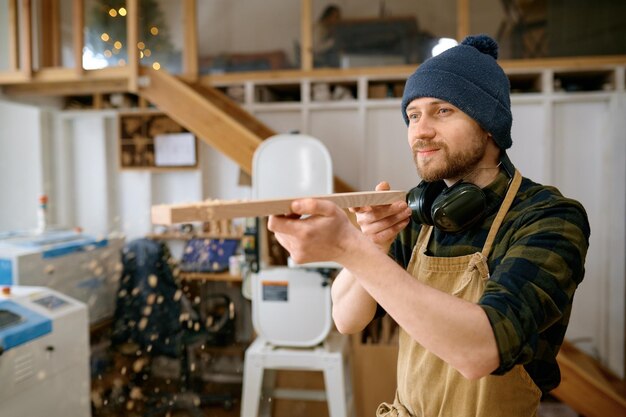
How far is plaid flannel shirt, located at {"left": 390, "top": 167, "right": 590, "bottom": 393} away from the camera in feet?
2.68

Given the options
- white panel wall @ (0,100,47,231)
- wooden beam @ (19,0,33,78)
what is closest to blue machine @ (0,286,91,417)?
wooden beam @ (19,0,33,78)

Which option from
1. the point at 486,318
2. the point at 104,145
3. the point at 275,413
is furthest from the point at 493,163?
the point at 104,145

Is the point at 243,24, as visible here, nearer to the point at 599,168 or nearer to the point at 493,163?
the point at 599,168

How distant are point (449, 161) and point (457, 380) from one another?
0.50 m

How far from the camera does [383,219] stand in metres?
1.11

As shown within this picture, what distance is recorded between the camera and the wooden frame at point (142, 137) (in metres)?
4.39

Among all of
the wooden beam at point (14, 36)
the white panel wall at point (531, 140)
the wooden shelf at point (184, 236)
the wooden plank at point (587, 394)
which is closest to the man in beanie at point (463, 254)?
the wooden plank at point (587, 394)

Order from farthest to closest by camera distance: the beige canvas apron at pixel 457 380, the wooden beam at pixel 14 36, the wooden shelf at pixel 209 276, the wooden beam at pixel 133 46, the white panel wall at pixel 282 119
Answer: the white panel wall at pixel 282 119 < the wooden shelf at pixel 209 276 < the wooden beam at pixel 14 36 < the wooden beam at pixel 133 46 < the beige canvas apron at pixel 457 380

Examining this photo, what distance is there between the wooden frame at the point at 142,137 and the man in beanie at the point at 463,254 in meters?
3.45

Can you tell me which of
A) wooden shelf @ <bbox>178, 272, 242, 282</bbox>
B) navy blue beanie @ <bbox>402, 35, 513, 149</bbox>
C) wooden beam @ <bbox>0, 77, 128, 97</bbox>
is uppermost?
wooden beam @ <bbox>0, 77, 128, 97</bbox>

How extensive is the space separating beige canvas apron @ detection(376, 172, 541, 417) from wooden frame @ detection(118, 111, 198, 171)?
137 inches

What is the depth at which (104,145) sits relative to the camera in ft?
15.5

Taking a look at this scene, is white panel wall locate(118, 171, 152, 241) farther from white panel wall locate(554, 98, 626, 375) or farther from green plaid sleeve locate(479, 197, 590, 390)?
green plaid sleeve locate(479, 197, 590, 390)

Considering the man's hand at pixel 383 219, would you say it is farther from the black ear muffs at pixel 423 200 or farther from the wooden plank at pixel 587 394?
the wooden plank at pixel 587 394
